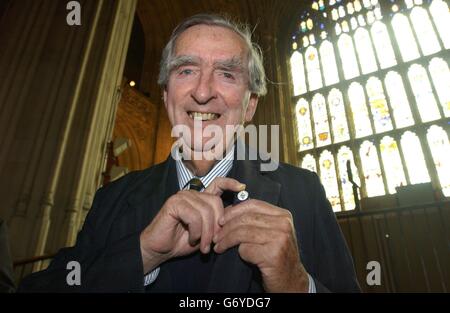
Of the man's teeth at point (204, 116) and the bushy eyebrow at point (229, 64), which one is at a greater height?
the bushy eyebrow at point (229, 64)

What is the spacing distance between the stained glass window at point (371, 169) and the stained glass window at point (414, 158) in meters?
0.74

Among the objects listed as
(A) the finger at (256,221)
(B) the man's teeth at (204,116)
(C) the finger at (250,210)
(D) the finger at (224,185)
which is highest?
(B) the man's teeth at (204,116)

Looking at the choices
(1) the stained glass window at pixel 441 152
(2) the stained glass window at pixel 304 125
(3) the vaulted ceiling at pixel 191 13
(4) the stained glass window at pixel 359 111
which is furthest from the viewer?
(3) the vaulted ceiling at pixel 191 13

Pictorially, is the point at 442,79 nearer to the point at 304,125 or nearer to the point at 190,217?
the point at 304,125

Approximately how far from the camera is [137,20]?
12.8 meters

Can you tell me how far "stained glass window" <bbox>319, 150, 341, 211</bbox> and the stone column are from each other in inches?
260

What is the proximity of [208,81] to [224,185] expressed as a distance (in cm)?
56

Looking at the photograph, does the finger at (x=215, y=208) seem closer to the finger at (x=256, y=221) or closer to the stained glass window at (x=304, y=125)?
the finger at (x=256, y=221)

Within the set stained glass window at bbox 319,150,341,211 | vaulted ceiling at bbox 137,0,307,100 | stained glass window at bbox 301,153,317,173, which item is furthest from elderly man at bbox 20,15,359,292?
vaulted ceiling at bbox 137,0,307,100

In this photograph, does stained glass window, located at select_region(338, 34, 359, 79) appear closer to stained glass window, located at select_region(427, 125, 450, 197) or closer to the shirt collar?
stained glass window, located at select_region(427, 125, 450, 197)

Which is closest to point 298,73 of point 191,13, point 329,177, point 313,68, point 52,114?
point 313,68

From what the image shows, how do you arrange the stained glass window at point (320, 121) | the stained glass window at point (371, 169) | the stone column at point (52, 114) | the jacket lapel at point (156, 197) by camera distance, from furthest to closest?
the stained glass window at point (320, 121) → the stained glass window at point (371, 169) → the stone column at point (52, 114) → the jacket lapel at point (156, 197)

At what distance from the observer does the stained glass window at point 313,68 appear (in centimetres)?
1063

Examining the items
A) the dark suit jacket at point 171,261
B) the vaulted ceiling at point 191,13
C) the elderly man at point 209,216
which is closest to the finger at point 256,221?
the elderly man at point 209,216
